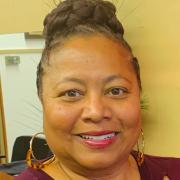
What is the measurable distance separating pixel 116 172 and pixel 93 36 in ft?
1.13

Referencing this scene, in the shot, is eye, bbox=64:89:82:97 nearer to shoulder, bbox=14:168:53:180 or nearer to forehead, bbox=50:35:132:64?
forehead, bbox=50:35:132:64

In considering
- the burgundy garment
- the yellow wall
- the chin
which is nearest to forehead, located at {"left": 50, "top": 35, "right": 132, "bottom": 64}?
the chin

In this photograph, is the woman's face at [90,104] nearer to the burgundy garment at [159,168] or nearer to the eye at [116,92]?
the eye at [116,92]

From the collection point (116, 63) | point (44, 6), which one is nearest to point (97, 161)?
point (116, 63)

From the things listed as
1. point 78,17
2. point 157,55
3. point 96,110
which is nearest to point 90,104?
point 96,110

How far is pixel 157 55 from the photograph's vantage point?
150 cm

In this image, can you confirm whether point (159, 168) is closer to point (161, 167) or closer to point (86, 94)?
point (161, 167)

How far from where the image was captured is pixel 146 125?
1.57 m

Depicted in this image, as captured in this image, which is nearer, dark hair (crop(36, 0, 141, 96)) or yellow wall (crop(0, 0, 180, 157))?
dark hair (crop(36, 0, 141, 96))

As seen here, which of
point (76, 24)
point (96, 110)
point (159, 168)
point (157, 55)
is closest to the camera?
point (96, 110)

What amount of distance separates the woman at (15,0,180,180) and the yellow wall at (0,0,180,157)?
602 mm

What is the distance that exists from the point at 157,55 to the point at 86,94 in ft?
2.57

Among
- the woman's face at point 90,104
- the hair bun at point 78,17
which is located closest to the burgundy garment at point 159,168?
the woman's face at point 90,104

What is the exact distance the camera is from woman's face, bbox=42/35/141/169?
0.78 meters
